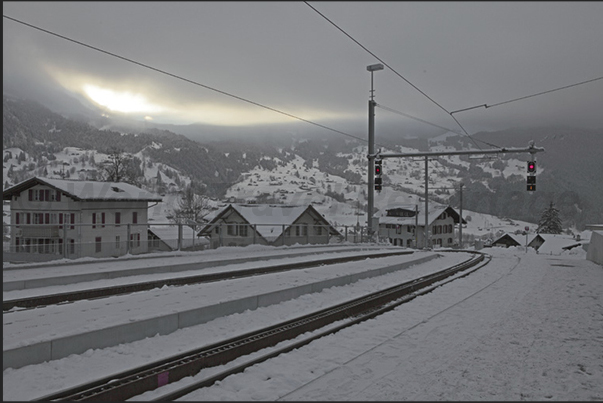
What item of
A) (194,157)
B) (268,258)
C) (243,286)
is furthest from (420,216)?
(194,157)

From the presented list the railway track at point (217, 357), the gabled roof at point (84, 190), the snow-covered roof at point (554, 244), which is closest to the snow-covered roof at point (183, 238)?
the railway track at point (217, 357)

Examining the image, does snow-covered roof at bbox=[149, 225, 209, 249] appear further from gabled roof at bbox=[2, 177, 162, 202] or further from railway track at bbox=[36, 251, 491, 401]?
gabled roof at bbox=[2, 177, 162, 202]

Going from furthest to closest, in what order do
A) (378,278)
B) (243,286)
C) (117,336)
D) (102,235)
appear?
(102,235)
(378,278)
(243,286)
(117,336)

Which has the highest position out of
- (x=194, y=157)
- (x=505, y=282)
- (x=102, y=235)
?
(x=194, y=157)

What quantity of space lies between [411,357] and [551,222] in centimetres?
10432

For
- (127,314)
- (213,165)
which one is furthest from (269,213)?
(213,165)

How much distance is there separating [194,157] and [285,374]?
17685cm

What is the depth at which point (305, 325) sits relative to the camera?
8844 millimetres

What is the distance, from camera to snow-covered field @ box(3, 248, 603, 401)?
5.79m

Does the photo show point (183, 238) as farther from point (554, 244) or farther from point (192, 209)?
point (554, 244)

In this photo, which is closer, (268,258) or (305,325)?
(305,325)

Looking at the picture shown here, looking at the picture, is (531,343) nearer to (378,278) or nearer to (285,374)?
(285,374)

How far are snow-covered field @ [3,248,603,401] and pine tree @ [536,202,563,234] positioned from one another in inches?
3799

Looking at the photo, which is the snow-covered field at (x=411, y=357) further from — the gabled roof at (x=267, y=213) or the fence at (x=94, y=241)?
the gabled roof at (x=267, y=213)
